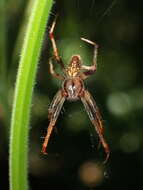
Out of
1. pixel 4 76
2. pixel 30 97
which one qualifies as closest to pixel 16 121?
pixel 30 97

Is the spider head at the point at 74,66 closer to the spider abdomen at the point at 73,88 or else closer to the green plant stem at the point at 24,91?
the spider abdomen at the point at 73,88

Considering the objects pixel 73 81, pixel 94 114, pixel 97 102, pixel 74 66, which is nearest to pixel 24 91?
pixel 74 66

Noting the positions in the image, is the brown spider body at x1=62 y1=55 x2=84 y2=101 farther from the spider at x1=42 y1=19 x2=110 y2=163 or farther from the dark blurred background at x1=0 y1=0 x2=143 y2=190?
the dark blurred background at x1=0 y1=0 x2=143 y2=190

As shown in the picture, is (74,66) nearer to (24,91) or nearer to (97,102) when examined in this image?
(24,91)

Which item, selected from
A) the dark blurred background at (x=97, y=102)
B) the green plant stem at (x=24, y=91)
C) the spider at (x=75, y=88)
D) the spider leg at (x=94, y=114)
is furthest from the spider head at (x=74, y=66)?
the dark blurred background at (x=97, y=102)

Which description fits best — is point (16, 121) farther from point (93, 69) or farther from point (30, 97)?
point (93, 69)

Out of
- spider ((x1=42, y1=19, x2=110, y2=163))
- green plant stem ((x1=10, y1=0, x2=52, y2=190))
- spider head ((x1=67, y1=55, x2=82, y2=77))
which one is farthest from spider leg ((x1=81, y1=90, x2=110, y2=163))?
green plant stem ((x1=10, y1=0, x2=52, y2=190))
